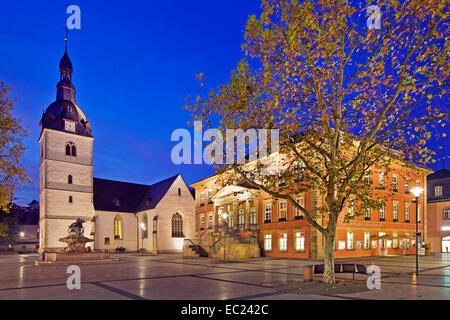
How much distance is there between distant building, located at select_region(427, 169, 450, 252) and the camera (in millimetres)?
49531

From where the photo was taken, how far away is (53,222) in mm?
52938

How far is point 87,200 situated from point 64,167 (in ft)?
21.0

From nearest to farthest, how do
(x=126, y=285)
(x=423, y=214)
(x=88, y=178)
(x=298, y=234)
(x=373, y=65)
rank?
(x=373, y=65) < (x=126, y=285) < (x=298, y=234) < (x=423, y=214) < (x=88, y=178)

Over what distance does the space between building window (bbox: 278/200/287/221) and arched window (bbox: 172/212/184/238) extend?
27628 mm

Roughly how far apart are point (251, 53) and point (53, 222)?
1909 inches

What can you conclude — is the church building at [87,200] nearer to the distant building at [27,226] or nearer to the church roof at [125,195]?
the church roof at [125,195]

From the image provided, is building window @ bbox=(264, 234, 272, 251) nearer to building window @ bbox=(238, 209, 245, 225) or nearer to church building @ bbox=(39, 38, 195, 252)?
building window @ bbox=(238, 209, 245, 225)

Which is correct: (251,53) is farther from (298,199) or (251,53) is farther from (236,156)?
(298,199)

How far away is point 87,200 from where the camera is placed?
57781 mm

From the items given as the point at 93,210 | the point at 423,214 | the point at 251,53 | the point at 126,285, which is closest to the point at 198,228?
the point at 93,210

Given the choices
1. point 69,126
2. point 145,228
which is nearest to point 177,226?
point 145,228

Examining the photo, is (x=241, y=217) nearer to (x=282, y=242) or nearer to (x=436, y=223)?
(x=282, y=242)

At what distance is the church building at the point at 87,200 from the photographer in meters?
54.2

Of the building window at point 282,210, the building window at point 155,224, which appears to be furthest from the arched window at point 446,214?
the building window at point 155,224
